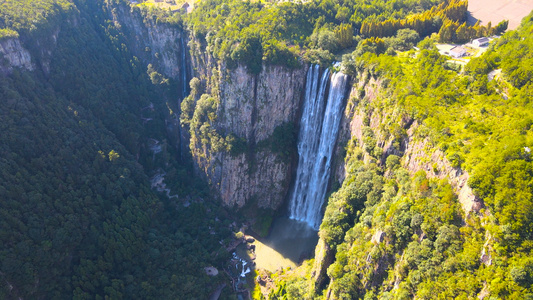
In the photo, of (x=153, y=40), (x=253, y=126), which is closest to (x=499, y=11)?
(x=253, y=126)

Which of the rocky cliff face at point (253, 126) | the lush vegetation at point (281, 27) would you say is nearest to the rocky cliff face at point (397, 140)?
the lush vegetation at point (281, 27)

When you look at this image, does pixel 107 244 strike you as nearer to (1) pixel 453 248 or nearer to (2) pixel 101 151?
(2) pixel 101 151

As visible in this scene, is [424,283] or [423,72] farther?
[423,72]

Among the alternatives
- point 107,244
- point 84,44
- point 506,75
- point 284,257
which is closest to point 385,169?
point 506,75

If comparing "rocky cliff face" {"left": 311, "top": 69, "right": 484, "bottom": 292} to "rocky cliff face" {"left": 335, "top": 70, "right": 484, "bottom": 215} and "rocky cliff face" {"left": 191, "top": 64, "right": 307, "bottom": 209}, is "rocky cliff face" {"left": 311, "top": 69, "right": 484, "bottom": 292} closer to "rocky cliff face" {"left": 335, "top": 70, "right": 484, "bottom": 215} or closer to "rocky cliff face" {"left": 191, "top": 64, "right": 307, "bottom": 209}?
"rocky cliff face" {"left": 335, "top": 70, "right": 484, "bottom": 215}

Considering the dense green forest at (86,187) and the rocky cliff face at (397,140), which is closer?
the rocky cliff face at (397,140)

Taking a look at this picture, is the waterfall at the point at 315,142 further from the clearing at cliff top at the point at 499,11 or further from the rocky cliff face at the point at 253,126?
the clearing at cliff top at the point at 499,11

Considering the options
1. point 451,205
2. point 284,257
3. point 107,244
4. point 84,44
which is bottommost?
point 284,257
